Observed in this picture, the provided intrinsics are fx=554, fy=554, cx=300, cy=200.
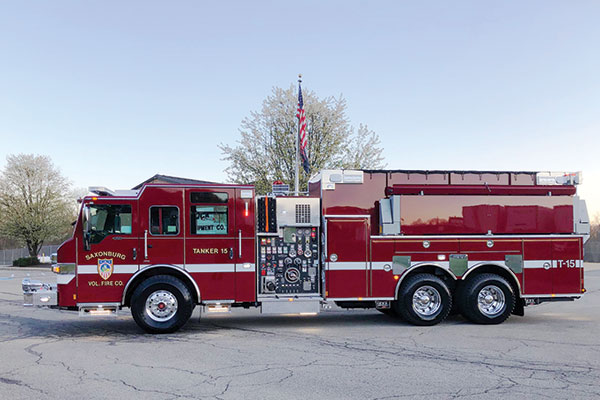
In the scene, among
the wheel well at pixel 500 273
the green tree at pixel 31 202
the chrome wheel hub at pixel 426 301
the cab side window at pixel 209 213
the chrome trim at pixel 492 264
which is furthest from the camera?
the green tree at pixel 31 202

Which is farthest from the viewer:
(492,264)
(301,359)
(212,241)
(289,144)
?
(289,144)

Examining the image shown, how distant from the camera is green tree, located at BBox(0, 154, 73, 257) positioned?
47594 millimetres

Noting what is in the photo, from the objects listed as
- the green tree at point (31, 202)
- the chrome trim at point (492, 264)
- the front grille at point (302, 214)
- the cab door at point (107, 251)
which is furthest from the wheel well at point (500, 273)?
the green tree at point (31, 202)

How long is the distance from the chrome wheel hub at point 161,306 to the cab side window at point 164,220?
42.5 inches

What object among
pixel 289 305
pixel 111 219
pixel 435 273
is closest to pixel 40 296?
pixel 111 219

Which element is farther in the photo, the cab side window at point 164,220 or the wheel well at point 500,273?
the wheel well at point 500,273

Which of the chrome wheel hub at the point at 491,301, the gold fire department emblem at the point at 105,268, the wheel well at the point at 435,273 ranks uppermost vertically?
the gold fire department emblem at the point at 105,268

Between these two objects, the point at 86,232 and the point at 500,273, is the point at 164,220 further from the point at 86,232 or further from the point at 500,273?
the point at 500,273

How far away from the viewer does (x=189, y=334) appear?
391 inches

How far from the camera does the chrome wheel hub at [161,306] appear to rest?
983cm

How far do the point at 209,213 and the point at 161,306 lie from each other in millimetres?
1863

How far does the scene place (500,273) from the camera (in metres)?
11.1

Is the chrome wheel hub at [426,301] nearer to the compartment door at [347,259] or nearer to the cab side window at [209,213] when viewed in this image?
the compartment door at [347,259]

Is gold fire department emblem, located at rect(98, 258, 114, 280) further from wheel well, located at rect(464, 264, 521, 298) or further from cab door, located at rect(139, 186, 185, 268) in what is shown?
wheel well, located at rect(464, 264, 521, 298)
